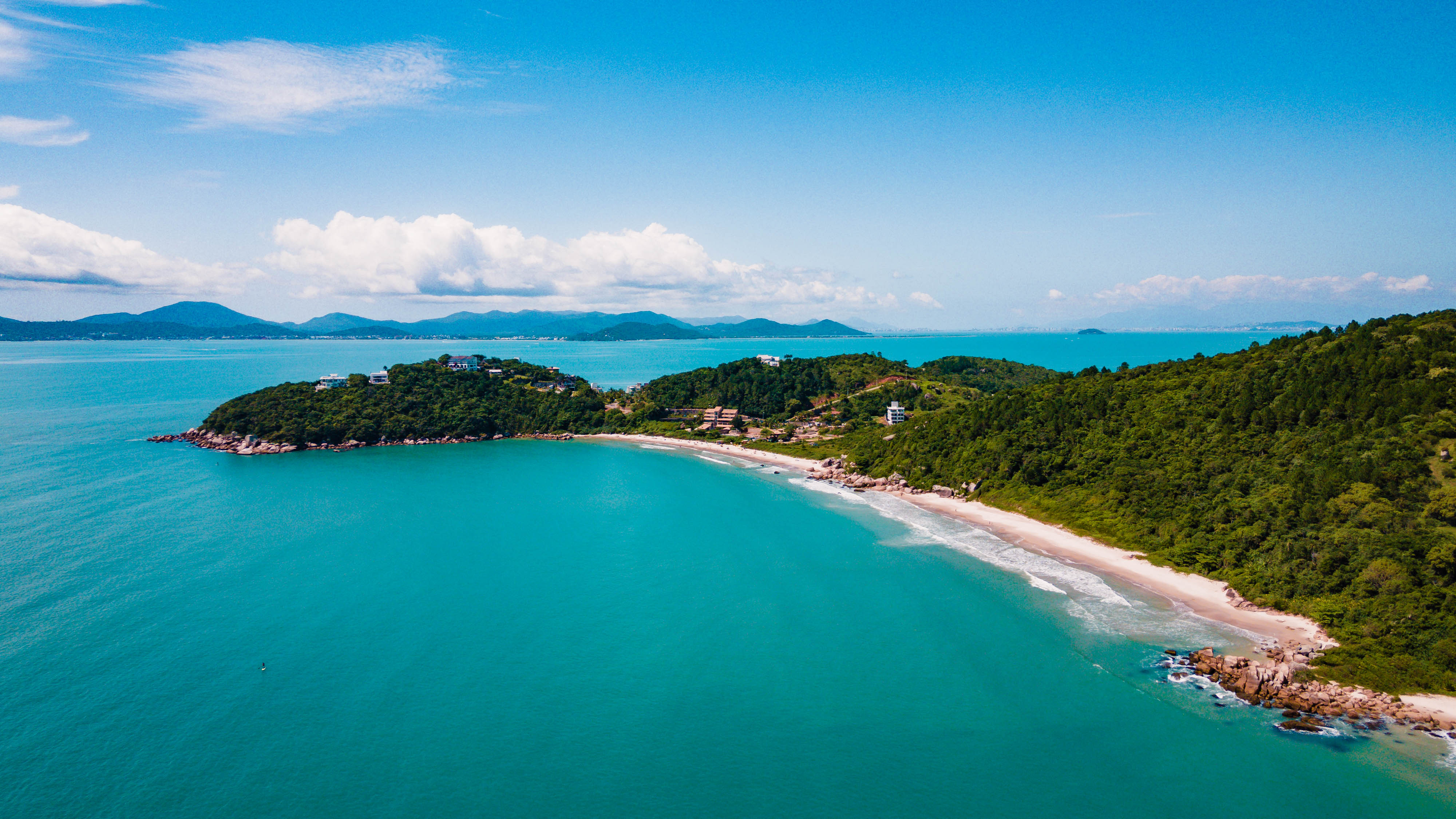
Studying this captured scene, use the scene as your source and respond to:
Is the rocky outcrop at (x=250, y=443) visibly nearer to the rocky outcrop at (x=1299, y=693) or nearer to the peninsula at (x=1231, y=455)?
the peninsula at (x=1231, y=455)

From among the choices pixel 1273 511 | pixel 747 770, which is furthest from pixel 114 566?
pixel 1273 511

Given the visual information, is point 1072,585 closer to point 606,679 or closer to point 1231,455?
point 1231,455

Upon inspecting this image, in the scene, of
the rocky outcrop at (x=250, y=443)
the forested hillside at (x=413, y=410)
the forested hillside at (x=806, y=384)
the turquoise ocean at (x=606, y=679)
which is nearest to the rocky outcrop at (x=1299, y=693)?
the turquoise ocean at (x=606, y=679)

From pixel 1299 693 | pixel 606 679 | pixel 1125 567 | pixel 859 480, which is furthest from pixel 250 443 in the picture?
pixel 1299 693

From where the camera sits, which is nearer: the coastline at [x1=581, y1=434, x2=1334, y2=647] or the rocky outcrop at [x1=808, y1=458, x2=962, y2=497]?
the coastline at [x1=581, y1=434, x2=1334, y2=647]

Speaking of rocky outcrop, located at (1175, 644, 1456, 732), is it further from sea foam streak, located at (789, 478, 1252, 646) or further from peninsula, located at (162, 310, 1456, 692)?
sea foam streak, located at (789, 478, 1252, 646)

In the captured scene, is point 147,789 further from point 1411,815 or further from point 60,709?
point 1411,815

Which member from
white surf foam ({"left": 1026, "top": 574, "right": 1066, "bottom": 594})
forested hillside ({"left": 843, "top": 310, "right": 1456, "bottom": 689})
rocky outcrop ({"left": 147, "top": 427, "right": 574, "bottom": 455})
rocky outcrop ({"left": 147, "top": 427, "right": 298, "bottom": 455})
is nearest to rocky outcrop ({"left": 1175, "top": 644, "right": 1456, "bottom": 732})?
forested hillside ({"left": 843, "top": 310, "right": 1456, "bottom": 689})
